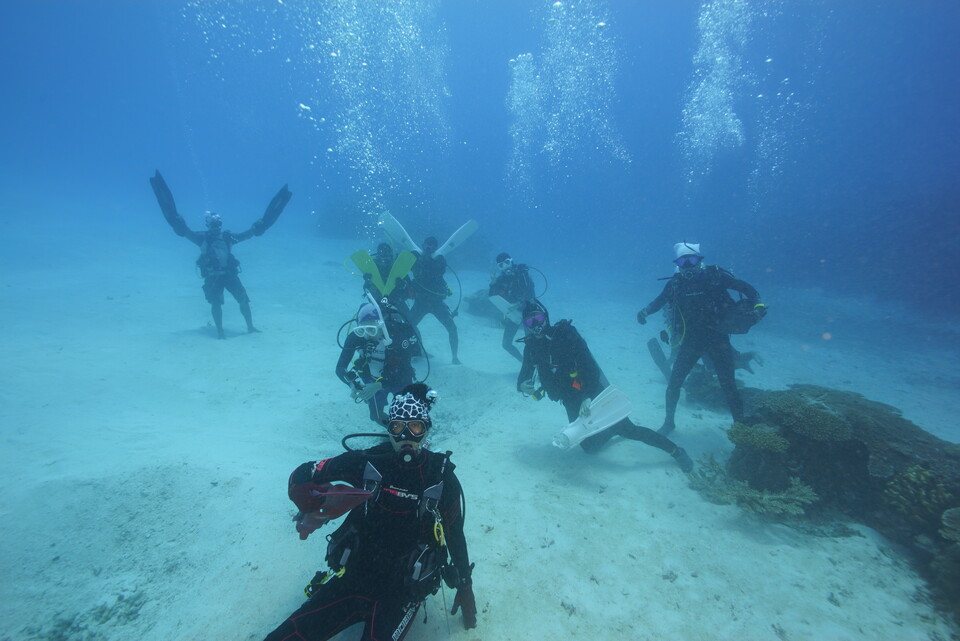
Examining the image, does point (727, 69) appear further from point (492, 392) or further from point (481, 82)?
point (492, 392)

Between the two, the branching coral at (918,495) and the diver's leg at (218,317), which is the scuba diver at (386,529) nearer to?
the branching coral at (918,495)

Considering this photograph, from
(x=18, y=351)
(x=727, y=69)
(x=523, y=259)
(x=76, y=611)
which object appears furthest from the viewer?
(x=727, y=69)

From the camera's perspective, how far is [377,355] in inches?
238

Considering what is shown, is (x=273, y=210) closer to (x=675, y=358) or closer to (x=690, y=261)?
(x=690, y=261)

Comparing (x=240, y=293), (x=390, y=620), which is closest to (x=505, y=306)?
(x=240, y=293)

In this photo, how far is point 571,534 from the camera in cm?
456

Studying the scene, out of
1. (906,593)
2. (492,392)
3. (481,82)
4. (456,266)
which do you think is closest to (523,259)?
(456,266)

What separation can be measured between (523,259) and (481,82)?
304ft

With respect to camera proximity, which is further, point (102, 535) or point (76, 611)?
point (102, 535)

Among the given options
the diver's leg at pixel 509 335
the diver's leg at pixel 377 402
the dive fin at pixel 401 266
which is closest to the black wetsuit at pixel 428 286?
the dive fin at pixel 401 266

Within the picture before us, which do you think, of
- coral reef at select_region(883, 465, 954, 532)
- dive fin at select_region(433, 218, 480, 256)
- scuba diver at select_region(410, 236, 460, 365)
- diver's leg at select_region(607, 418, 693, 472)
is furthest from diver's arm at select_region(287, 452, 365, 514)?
dive fin at select_region(433, 218, 480, 256)

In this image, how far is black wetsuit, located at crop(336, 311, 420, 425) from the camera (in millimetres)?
5848

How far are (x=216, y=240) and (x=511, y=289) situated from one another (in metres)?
8.66

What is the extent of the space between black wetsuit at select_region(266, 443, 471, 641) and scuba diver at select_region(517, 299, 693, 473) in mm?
3403
